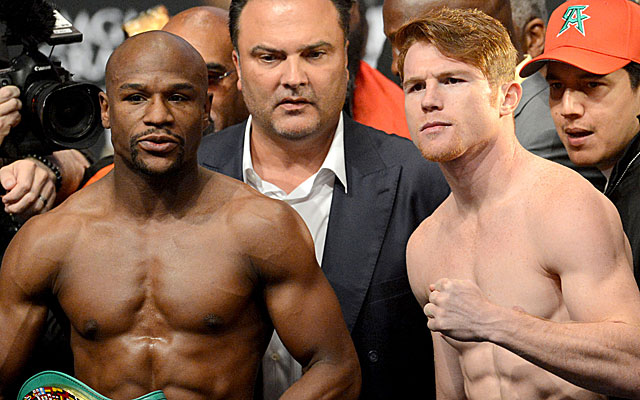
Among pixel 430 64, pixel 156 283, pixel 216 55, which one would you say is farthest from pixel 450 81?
pixel 216 55

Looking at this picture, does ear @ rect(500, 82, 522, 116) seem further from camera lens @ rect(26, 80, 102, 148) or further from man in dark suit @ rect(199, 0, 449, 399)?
camera lens @ rect(26, 80, 102, 148)

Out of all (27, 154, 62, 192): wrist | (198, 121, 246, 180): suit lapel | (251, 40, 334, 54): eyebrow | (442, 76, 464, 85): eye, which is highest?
(442, 76, 464, 85): eye

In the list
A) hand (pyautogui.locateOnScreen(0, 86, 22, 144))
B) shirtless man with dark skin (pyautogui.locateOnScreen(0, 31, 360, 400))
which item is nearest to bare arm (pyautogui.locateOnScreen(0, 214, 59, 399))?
shirtless man with dark skin (pyautogui.locateOnScreen(0, 31, 360, 400))

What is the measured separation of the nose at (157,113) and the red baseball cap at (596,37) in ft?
3.23

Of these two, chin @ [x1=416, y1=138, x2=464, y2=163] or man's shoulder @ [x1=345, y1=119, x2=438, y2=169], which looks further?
man's shoulder @ [x1=345, y1=119, x2=438, y2=169]

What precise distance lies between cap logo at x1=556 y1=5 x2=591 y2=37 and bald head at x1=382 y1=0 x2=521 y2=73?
1.38ft

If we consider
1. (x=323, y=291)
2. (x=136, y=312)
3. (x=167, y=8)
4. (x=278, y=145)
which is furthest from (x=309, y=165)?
(x=167, y=8)

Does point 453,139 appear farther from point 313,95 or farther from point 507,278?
point 313,95

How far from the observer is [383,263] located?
2.19 meters

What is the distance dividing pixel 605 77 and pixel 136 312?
1.26m

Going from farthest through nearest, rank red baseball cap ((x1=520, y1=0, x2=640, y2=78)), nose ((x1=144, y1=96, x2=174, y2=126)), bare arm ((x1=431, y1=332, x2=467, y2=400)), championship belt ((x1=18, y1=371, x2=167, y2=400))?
red baseball cap ((x1=520, y1=0, x2=640, y2=78)) → bare arm ((x1=431, y1=332, x2=467, y2=400)) → nose ((x1=144, y1=96, x2=174, y2=126)) → championship belt ((x1=18, y1=371, x2=167, y2=400))

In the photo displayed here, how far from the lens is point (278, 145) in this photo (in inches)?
91.4

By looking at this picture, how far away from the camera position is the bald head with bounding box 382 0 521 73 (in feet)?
8.73

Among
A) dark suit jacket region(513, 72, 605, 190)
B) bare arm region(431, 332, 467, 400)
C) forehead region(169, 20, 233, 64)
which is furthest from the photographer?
forehead region(169, 20, 233, 64)
